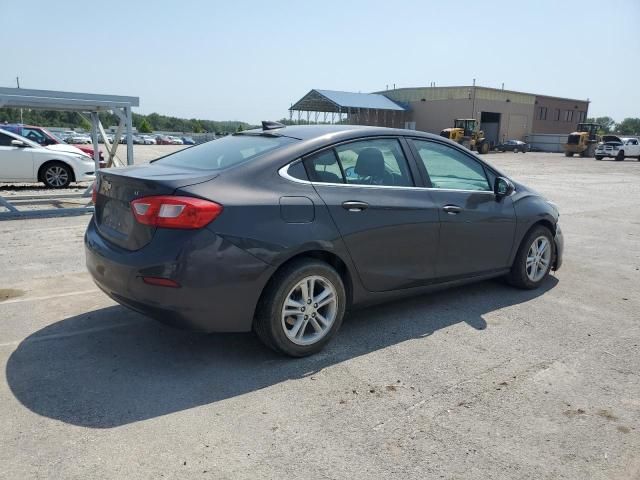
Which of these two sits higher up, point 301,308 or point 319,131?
point 319,131

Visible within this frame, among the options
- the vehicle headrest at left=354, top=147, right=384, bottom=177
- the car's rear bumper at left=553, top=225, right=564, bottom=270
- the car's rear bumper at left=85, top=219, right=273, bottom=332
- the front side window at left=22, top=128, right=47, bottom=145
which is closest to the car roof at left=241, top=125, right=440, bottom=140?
the vehicle headrest at left=354, top=147, right=384, bottom=177

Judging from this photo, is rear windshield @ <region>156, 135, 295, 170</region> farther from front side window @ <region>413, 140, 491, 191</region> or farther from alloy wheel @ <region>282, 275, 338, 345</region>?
front side window @ <region>413, 140, 491, 191</region>

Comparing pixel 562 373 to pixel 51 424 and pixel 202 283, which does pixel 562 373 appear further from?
pixel 51 424

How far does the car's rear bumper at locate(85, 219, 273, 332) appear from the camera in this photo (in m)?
3.17

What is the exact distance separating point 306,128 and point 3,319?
117 inches

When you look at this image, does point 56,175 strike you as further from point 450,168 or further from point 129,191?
point 450,168

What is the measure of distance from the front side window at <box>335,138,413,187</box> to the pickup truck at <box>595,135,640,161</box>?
44007 millimetres

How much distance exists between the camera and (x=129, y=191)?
3463mm

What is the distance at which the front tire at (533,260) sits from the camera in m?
5.32

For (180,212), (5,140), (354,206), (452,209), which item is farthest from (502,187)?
(5,140)

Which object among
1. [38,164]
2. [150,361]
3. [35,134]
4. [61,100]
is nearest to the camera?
[150,361]

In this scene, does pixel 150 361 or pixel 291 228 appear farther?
pixel 150 361

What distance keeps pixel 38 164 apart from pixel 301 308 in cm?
1093

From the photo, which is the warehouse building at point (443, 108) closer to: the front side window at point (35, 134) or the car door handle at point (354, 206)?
the front side window at point (35, 134)
